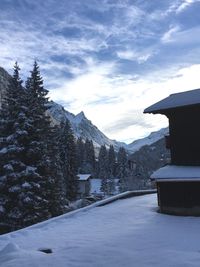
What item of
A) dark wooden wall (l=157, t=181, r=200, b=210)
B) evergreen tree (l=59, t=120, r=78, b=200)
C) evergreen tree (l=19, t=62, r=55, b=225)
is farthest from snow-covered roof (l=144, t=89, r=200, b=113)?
evergreen tree (l=59, t=120, r=78, b=200)

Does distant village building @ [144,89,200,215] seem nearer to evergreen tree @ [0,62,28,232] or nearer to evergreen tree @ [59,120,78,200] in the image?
evergreen tree @ [0,62,28,232]

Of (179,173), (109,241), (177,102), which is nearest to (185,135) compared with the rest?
(177,102)

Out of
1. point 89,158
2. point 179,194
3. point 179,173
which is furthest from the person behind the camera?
point 89,158

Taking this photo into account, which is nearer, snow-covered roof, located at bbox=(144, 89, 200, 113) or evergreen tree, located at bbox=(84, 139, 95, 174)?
snow-covered roof, located at bbox=(144, 89, 200, 113)

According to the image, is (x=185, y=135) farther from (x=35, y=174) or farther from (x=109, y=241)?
(x=35, y=174)

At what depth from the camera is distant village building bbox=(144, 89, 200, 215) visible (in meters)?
18.7

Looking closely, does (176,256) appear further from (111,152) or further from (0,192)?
(111,152)

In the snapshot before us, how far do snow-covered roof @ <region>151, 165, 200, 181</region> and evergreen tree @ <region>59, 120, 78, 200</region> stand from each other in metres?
36.4

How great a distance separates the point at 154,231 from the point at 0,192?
46.9 ft

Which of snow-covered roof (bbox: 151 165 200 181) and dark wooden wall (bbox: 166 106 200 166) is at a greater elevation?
dark wooden wall (bbox: 166 106 200 166)

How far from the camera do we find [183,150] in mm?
20406

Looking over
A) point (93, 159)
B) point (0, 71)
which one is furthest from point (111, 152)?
point (0, 71)

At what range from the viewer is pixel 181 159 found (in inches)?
806

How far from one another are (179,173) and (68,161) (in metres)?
41.1
